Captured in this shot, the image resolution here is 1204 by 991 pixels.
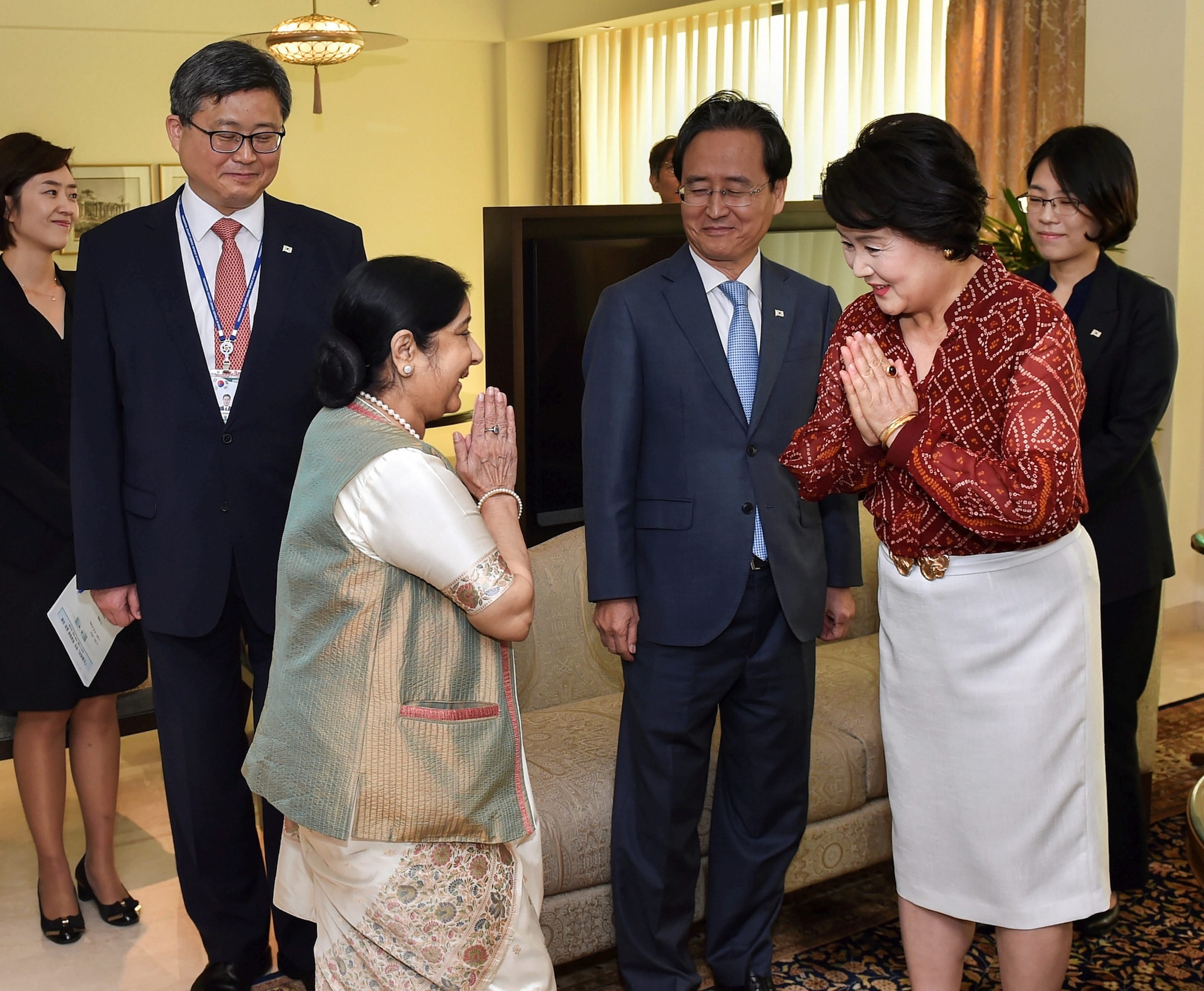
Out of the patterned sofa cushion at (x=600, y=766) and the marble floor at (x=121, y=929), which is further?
the marble floor at (x=121, y=929)

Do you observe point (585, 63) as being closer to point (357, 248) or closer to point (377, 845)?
point (357, 248)

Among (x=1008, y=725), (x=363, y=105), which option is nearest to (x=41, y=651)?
(x=1008, y=725)

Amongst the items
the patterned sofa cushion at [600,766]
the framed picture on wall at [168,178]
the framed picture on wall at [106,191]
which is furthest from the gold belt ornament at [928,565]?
the framed picture on wall at [168,178]

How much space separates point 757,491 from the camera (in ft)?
7.64

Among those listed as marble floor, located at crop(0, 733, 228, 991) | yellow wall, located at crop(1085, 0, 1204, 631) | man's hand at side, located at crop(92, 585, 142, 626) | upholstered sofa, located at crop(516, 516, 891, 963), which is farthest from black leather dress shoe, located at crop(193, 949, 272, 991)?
yellow wall, located at crop(1085, 0, 1204, 631)

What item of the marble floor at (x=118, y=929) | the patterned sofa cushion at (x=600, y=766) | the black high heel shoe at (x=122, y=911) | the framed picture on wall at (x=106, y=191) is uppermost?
the framed picture on wall at (x=106, y=191)

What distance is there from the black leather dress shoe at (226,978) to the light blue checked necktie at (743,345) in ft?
4.54

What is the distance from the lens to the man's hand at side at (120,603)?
2.43m

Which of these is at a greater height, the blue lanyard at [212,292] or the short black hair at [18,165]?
the short black hair at [18,165]

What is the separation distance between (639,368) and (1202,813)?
1202 millimetres

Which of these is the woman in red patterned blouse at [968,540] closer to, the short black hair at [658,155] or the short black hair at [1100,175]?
the short black hair at [1100,175]

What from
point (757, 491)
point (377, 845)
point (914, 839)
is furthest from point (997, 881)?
point (377, 845)

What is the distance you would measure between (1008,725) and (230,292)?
5.30 ft

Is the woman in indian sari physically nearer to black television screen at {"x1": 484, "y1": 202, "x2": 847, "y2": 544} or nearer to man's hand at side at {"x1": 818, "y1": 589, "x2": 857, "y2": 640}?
man's hand at side at {"x1": 818, "y1": 589, "x2": 857, "y2": 640}
